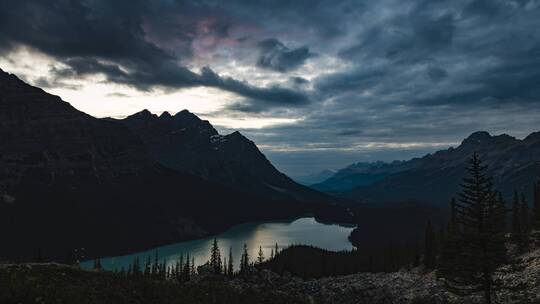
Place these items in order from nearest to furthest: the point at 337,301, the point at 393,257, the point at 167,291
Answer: the point at 167,291, the point at 337,301, the point at 393,257

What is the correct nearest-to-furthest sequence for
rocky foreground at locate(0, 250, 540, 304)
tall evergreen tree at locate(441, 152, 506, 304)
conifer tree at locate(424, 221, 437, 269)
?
rocky foreground at locate(0, 250, 540, 304) < tall evergreen tree at locate(441, 152, 506, 304) < conifer tree at locate(424, 221, 437, 269)

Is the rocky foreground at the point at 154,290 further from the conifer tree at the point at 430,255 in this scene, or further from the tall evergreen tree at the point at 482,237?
the conifer tree at the point at 430,255

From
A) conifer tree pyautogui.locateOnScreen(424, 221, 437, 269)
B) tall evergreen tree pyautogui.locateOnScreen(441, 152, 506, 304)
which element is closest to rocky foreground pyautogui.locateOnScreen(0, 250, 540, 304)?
tall evergreen tree pyautogui.locateOnScreen(441, 152, 506, 304)

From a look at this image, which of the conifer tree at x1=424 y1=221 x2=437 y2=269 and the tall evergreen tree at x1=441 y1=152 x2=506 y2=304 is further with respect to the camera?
the conifer tree at x1=424 y1=221 x2=437 y2=269

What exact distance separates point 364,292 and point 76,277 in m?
52.5

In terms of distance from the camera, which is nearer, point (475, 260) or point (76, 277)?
point (475, 260)

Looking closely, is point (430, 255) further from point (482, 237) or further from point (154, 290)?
point (154, 290)

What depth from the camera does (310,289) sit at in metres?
91.2

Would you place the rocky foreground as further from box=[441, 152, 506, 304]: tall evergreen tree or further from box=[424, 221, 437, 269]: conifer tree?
box=[424, 221, 437, 269]: conifer tree

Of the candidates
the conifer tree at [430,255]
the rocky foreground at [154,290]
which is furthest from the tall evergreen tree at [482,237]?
the conifer tree at [430,255]

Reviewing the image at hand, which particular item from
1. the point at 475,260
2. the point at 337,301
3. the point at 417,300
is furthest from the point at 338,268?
the point at 475,260

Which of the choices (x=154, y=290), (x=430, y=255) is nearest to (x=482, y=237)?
(x=154, y=290)

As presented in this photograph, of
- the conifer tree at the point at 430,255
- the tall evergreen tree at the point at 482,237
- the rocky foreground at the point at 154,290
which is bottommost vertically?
the conifer tree at the point at 430,255

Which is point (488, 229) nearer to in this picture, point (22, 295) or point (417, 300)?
point (417, 300)
